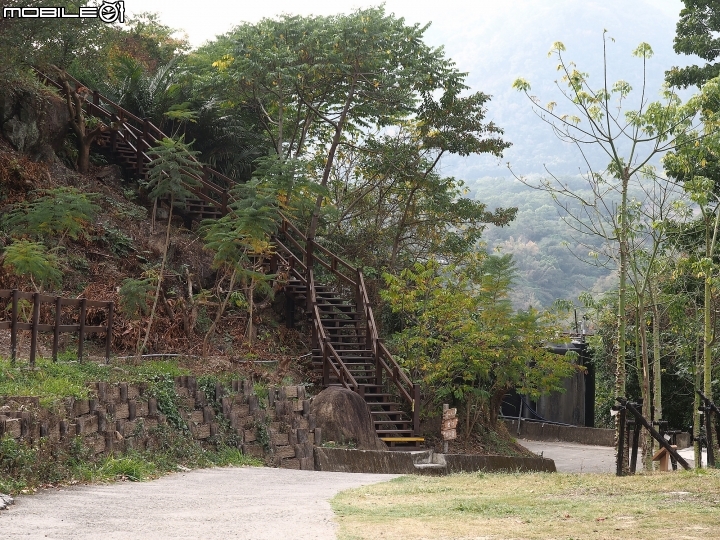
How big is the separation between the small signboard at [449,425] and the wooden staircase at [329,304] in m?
0.55

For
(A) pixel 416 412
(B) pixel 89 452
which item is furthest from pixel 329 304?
(B) pixel 89 452

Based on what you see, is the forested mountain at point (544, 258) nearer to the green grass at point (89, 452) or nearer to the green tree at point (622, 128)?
the green tree at point (622, 128)

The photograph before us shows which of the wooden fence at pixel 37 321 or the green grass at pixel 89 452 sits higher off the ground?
the wooden fence at pixel 37 321

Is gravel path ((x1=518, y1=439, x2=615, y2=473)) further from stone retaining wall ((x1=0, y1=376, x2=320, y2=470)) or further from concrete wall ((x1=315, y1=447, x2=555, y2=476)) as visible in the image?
stone retaining wall ((x1=0, y1=376, x2=320, y2=470))

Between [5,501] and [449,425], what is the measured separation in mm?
11612

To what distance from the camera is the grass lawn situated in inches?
260

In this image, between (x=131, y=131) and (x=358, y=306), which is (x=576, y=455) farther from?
(x=131, y=131)

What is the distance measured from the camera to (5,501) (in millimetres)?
7727

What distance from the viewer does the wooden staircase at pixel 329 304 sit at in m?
18.5

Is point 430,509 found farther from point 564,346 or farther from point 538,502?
point 564,346

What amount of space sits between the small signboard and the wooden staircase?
0.55 metres

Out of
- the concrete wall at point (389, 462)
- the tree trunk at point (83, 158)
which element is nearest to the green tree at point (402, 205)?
the tree trunk at point (83, 158)

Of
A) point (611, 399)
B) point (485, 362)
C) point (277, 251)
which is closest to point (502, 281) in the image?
point (485, 362)

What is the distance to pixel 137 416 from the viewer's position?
39.6 ft
